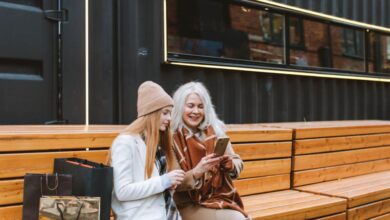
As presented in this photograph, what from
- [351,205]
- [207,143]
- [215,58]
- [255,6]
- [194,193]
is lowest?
[351,205]

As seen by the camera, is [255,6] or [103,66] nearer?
[103,66]

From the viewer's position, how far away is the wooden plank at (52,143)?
2.87 metres

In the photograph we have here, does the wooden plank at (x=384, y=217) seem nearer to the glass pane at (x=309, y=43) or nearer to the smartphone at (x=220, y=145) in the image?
the glass pane at (x=309, y=43)

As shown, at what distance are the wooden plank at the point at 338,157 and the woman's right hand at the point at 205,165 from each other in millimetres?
2003

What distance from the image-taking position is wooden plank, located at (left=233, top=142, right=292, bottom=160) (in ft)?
14.0

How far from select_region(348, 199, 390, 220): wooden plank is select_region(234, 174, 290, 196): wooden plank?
67 cm

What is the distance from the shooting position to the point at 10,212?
285 cm

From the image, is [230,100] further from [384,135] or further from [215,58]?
[384,135]

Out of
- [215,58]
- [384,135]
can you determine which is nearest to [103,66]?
[215,58]

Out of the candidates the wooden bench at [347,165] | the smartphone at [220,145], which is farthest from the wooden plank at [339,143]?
the smartphone at [220,145]

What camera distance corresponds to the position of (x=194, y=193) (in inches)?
130

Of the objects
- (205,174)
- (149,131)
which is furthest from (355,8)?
(149,131)

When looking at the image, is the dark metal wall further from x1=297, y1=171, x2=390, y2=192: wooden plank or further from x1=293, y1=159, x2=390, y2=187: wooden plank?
x1=297, y1=171, x2=390, y2=192: wooden plank

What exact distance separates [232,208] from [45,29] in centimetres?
230
